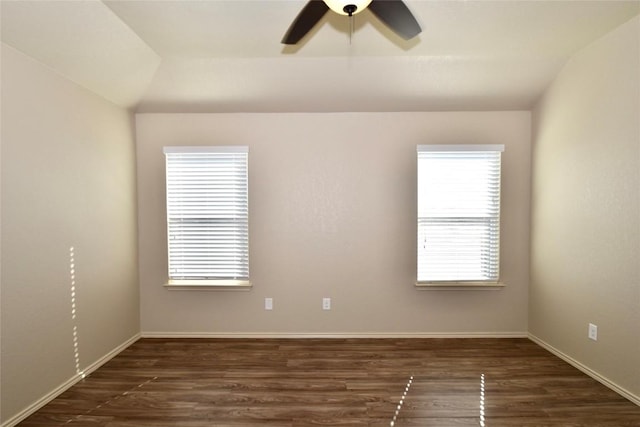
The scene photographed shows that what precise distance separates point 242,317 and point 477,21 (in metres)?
3.48

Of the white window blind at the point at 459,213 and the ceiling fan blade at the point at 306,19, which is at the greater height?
the ceiling fan blade at the point at 306,19

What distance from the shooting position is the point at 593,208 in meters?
2.71

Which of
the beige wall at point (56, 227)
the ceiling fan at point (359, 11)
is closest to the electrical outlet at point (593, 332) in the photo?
the ceiling fan at point (359, 11)

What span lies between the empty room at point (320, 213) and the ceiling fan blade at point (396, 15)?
0.01 metres

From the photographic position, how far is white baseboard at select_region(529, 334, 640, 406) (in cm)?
242

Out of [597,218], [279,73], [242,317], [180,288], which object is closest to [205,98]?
[279,73]

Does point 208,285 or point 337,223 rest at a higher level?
point 337,223

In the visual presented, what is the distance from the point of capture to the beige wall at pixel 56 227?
214 centimetres

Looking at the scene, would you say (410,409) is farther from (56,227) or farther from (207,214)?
(56,227)

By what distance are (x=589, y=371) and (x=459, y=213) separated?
1.71 metres

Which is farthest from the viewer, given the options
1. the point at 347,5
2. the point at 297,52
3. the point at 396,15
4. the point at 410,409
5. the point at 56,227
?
the point at 297,52

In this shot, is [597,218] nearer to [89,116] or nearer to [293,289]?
[293,289]

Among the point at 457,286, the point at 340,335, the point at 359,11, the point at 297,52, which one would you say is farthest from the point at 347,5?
the point at 340,335

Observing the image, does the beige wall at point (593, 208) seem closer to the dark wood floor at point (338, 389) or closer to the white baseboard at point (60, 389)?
the dark wood floor at point (338, 389)
